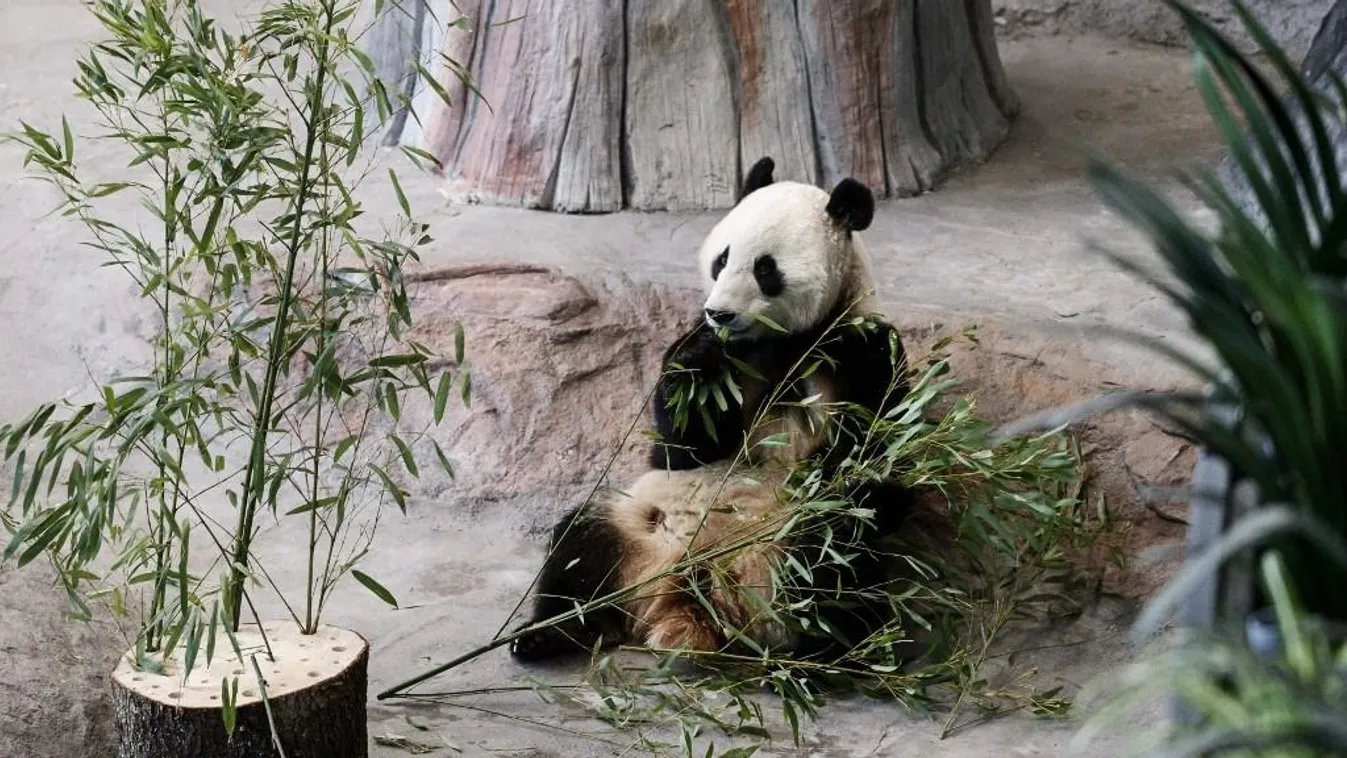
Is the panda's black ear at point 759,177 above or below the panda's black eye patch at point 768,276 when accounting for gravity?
above

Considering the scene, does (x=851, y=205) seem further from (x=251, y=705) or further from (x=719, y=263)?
(x=251, y=705)

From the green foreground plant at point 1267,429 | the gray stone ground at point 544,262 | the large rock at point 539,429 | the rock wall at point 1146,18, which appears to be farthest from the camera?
the rock wall at point 1146,18

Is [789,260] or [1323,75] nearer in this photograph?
[789,260]

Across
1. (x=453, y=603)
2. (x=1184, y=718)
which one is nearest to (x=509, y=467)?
(x=453, y=603)

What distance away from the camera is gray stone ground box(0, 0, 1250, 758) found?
3279mm

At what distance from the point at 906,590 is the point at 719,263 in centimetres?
90

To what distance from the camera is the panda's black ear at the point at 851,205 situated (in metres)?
3.53

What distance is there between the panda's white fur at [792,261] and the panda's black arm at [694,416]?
100 mm

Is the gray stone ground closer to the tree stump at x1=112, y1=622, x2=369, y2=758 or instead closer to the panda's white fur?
the tree stump at x1=112, y1=622, x2=369, y2=758

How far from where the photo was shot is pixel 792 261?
11.6ft

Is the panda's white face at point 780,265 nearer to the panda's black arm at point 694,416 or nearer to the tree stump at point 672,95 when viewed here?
the panda's black arm at point 694,416

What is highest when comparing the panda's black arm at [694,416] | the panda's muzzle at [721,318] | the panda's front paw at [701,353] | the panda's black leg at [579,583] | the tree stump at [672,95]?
the tree stump at [672,95]

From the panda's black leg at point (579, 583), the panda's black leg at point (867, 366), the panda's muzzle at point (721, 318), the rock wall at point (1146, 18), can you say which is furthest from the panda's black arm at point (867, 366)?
the rock wall at point (1146, 18)

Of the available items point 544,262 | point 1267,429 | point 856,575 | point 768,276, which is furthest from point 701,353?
point 1267,429
